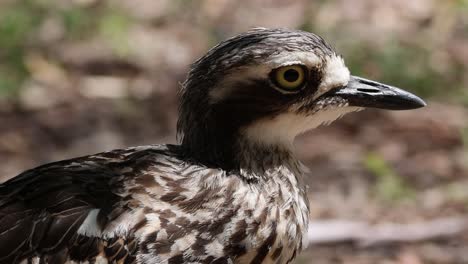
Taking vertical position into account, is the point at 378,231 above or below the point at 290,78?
below

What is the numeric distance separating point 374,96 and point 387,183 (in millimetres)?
2283

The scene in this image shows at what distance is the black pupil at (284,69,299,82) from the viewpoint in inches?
162

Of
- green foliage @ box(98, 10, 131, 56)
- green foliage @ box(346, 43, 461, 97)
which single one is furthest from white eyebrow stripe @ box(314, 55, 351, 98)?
green foliage @ box(98, 10, 131, 56)

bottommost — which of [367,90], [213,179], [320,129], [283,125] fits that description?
[320,129]

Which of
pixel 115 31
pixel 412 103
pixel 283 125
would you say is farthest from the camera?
pixel 115 31

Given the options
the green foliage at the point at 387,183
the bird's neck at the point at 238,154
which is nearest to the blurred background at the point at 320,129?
the green foliage at the point at 387,183

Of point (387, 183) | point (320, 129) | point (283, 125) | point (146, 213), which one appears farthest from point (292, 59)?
point (320, 129)

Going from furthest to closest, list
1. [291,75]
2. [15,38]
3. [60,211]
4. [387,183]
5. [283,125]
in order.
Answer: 1. [15,38]
2. [387,183]
3. [283,125]
4. [291,75]
5. [60,211]

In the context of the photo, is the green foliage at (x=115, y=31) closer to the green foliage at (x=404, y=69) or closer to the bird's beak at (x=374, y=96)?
the green foliage at (x=404, y=69)

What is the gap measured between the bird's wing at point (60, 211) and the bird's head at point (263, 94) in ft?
1.18

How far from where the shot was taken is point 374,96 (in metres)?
4.29

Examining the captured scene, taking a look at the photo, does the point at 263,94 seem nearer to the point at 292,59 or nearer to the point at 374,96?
the point at 292,59

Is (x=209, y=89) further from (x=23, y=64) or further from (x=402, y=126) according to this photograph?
(x=23, y=64)

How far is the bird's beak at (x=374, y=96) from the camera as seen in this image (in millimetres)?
4242
